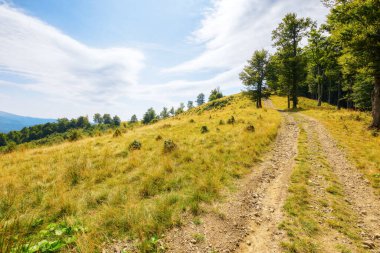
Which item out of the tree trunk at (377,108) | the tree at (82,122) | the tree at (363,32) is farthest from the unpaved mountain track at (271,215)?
the tree at (82,122)

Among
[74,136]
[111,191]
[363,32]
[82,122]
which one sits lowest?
[111,191]

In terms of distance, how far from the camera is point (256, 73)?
3956 centimetres

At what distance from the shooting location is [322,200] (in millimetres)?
5910

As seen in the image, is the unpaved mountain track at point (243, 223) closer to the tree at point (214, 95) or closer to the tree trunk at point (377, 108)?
the tree trunk at point (377, 108)

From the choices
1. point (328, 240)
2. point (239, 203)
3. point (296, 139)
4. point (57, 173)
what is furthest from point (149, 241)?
point (296, 139)

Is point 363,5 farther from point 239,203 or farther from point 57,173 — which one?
point 57,173

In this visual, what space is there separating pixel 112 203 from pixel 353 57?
20324 millimetres

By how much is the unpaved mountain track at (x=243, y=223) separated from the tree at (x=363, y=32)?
45.8 feet

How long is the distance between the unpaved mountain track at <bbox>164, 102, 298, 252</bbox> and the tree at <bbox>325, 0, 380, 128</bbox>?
13959 mm

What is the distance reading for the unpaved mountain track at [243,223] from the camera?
4.23m

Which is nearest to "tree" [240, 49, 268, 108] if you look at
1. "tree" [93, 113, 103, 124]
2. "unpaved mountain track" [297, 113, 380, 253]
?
"unpaved mountain track" [297, 113, 380, 253]

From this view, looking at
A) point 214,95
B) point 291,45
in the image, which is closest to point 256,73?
point 291,45

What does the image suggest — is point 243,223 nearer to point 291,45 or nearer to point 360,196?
point 360,196

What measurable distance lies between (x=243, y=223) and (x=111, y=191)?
4.45 metres
